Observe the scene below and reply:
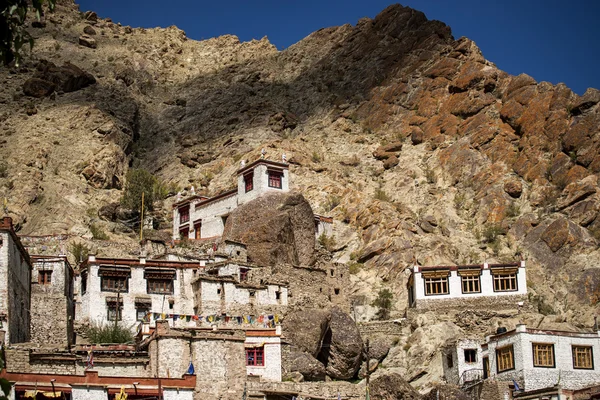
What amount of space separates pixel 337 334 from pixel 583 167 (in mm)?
33913

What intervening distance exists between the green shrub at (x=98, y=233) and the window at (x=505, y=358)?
3622 cm

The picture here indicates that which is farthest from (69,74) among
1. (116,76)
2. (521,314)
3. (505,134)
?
(521,314)

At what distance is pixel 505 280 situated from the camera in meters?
62.5

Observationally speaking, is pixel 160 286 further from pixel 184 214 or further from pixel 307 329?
pixel 184 214

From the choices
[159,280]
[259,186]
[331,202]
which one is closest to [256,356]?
[159,280]

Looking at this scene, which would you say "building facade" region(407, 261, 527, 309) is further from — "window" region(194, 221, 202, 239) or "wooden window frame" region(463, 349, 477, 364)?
"window" region(194, 221, 202, 239)

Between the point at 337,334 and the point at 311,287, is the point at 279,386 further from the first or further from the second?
the point at 311,287

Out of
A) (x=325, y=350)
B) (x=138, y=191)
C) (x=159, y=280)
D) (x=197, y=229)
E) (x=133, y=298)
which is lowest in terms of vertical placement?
(x=325, y=350)

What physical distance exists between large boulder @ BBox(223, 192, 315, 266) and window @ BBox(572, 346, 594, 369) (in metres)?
21.9

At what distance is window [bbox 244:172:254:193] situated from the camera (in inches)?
2891

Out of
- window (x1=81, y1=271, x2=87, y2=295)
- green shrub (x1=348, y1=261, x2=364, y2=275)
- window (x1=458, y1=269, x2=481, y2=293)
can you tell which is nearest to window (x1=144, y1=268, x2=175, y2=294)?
window (x1=81, y1=271, x2=87, y2=295)

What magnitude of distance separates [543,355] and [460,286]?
12.4 meters

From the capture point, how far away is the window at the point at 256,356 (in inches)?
1942

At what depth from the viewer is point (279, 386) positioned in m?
47.8
